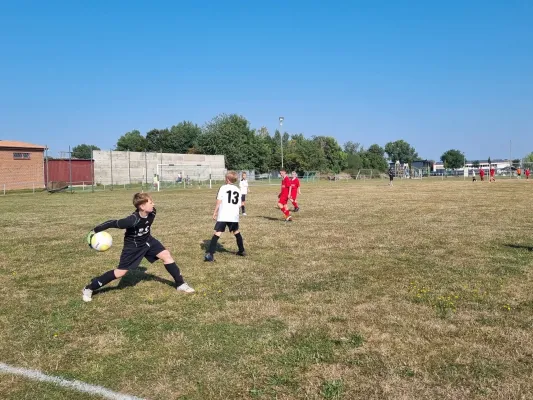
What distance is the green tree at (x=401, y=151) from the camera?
18350 cm

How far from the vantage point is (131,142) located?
11506 centimetres

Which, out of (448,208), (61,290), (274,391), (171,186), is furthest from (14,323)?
(171,186)

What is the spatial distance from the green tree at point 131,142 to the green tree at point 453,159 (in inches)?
4647

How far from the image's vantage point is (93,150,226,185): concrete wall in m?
56.6

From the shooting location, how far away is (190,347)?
185 inches

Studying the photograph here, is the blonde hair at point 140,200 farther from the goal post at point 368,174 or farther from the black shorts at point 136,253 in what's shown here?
the goal post at point 368,174

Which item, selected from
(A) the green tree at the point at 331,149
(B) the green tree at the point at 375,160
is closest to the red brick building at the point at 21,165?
(A) the green tree at the point at 331,149

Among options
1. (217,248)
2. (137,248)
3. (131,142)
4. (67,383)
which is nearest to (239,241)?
(217,248)

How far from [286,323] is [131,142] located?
116684mm

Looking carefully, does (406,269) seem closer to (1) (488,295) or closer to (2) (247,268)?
(1) (488,295)

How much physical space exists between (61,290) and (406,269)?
605 centimetres

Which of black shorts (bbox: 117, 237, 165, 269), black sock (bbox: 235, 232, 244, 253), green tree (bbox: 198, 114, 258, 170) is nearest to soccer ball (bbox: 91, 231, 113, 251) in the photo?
black shorts (bbox: 117, 237, 165, 269)

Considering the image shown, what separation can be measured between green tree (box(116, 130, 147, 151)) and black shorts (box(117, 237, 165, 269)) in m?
108

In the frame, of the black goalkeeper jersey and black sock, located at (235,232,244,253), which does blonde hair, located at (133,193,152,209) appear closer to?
the black goalkeeper jersey
